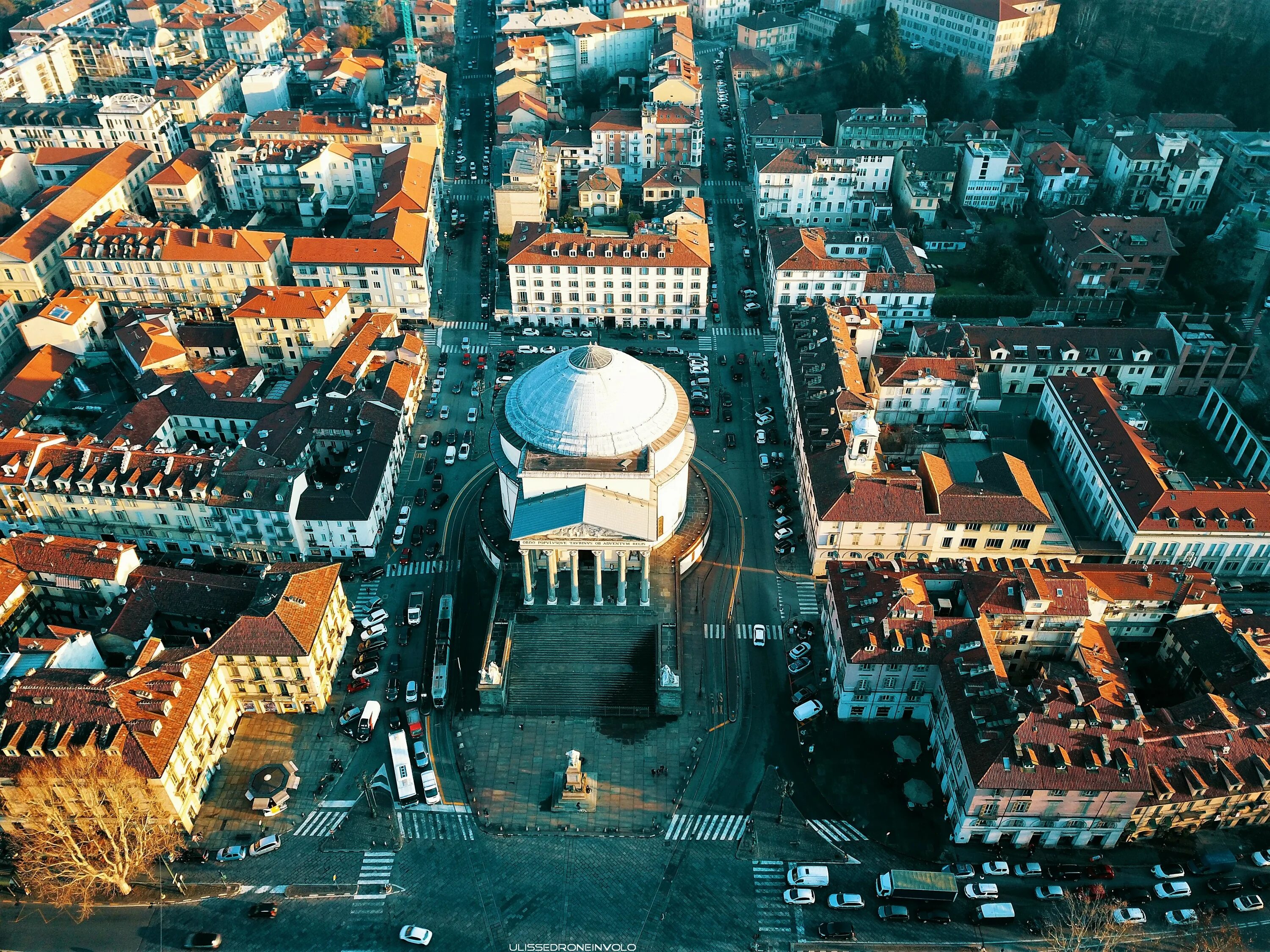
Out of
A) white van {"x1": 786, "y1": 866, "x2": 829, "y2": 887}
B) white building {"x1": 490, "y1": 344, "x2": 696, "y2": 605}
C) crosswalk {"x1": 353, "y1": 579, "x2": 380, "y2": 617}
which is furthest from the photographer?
crosswalk {"x1": 353, "y1": 579, "x2": 380, "y2": 617}

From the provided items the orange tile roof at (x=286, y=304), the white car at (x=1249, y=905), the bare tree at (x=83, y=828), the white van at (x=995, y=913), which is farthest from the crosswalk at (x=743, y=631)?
the orange tile roof at (x=286, y=304)

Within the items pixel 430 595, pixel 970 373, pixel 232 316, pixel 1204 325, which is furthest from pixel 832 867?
pixel 232 316

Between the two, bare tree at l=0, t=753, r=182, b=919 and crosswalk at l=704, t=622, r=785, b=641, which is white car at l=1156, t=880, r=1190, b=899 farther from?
bare tree at l=0, t=753, r=182, b=919

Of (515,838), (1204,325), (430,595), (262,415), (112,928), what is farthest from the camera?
(1204,325)

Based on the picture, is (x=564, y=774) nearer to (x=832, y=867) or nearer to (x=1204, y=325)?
(x=832, y=867)

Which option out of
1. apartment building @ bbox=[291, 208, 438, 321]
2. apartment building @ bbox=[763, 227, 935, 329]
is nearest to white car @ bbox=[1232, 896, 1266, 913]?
apartment building @ bbox=[763, 227, 935, 329]
